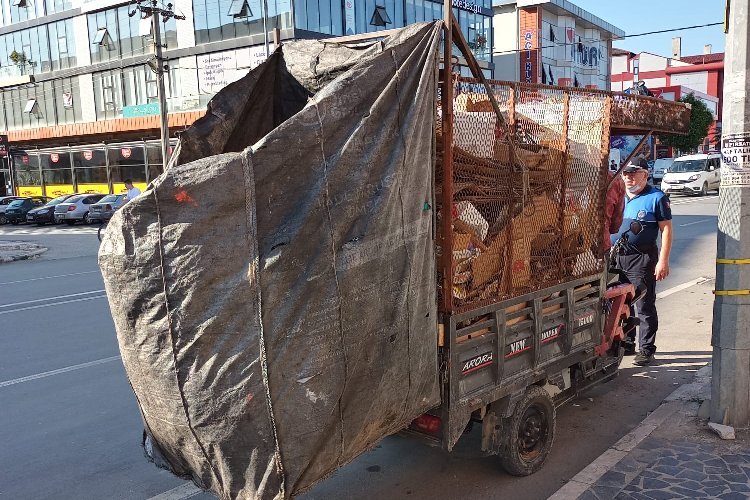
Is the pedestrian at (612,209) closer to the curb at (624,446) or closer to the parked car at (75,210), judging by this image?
the curb at (624,446)

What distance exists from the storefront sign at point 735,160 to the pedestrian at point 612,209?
86 cm

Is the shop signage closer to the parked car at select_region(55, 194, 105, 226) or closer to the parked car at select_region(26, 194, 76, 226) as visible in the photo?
Answer: the parked car at select_region(26, 194, 76, 226)

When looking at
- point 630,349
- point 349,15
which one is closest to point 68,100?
point 349,15

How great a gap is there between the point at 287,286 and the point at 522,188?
1968 millimetres

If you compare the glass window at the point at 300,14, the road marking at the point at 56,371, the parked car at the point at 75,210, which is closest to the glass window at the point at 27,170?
the parked car at the point at 75,210

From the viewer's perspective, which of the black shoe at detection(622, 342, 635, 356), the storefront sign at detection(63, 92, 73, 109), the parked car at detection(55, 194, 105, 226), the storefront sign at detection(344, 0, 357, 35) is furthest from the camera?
the storefront sign at detection(63, 92, 73, 109)

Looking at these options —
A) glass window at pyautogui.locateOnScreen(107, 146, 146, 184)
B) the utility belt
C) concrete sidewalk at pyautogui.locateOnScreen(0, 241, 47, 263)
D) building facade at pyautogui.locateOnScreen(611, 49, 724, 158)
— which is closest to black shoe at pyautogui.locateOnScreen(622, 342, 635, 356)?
the utility belt

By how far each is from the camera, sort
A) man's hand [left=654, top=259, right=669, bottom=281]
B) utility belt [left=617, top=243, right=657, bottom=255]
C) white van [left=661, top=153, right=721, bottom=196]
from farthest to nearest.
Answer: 1. white van [left=661, top=153, right=721, bottom=196]
2. utility belt [left=617, top=243, right=657, bottom=255]
3. man's hand [left=654, top=259, right=669, bottom=281]

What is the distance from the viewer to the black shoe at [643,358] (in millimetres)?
6445

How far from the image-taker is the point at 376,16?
3462 centimetres

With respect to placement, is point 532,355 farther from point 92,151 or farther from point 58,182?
point 58,182

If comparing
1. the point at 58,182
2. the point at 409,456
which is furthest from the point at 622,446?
the point at 58,182

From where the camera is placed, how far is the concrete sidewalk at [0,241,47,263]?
18.4m

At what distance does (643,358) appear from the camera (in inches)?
255
